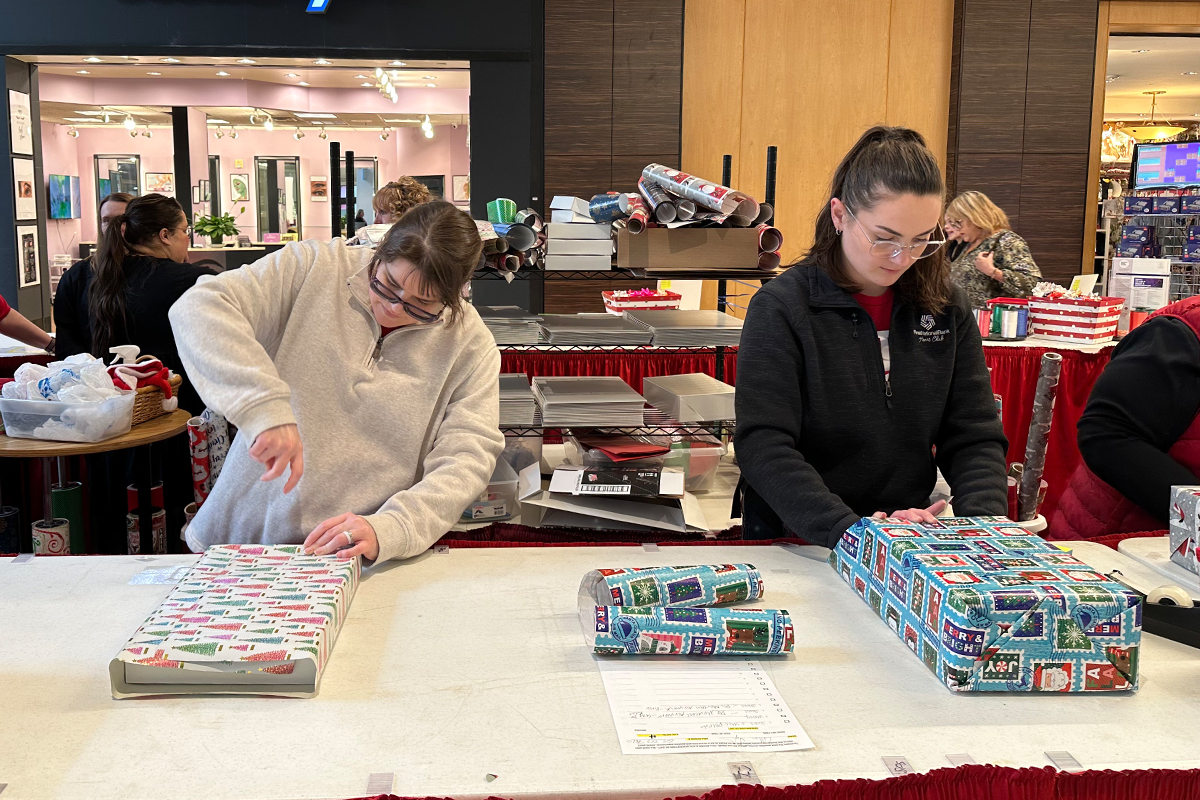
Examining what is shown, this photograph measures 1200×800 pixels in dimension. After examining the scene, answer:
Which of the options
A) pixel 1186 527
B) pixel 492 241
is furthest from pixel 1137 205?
pixel 1186 527

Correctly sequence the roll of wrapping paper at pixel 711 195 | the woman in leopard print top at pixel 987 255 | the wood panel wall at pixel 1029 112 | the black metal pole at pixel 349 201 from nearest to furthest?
the roll of wrapping paper at pixel 711 195 → the black metal pole at pixel 349 201 → the woman in leopard print top at pixel 987 255 → the wood panel wall at pixel 1029 112

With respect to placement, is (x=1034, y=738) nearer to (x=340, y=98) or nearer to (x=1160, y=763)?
(x=1160, y=763)

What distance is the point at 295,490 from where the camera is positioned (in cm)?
186

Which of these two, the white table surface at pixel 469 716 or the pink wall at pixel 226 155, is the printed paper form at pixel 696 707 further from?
the pink wall at pixel 226 155

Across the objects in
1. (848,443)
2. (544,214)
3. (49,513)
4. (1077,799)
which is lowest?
(49,513)

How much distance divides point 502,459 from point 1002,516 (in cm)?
123

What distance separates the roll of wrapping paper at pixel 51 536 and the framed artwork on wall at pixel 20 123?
5615 mm

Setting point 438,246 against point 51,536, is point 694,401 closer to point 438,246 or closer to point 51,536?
point 438,246

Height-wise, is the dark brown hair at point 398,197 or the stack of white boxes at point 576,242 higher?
the dark brown hair at point 398,197

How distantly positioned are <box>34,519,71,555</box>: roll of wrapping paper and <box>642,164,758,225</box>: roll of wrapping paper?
6.27ft

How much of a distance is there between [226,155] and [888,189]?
8.88 meters

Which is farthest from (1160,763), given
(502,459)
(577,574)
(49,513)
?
(49,513)

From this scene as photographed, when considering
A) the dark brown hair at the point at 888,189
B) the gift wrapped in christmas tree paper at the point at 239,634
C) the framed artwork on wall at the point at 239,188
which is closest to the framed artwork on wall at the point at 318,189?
the framed artwork on wall at the point at 239,188

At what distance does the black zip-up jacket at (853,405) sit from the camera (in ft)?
6.06
